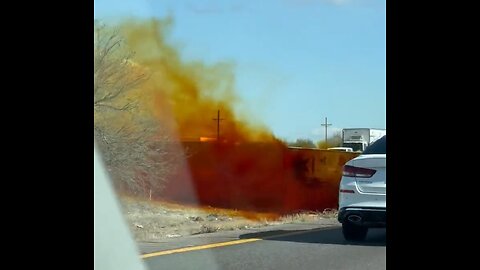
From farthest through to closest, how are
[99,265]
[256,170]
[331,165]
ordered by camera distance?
[256,170]
[331,165]
[99,265]

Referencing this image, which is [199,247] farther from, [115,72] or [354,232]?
[115,72]

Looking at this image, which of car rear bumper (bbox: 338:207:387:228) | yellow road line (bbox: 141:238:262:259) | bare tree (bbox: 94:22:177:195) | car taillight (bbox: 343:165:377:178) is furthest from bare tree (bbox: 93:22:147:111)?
car rear bumper (bbox: 338:207:387:228)

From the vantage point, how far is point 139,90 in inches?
412

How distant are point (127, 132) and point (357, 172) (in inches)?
158

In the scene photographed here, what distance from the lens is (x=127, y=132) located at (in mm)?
10367

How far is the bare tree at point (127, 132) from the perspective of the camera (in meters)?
9.20

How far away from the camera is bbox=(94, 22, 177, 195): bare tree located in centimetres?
920

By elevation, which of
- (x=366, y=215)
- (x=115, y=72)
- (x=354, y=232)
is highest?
(x=115, y=72)

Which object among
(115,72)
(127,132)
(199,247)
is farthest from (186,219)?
(115,72)

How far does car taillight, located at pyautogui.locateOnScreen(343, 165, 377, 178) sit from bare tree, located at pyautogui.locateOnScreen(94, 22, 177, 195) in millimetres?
2742
